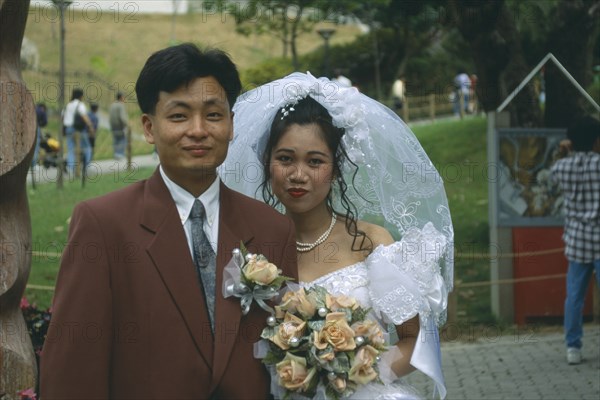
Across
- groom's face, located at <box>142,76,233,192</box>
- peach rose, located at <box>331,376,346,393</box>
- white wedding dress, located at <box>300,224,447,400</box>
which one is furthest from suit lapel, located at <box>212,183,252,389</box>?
white wedding dress, located at <box>300,224,447,400</box>

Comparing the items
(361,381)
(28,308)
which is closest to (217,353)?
(361,381)

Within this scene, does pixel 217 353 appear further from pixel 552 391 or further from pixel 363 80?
pixel 363 80

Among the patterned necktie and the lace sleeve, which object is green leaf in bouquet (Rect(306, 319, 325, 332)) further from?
the lace sleeve

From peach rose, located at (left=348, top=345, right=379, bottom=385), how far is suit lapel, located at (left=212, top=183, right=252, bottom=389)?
55 centimetres

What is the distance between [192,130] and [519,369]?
6.71 metres

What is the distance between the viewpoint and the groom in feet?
11.4

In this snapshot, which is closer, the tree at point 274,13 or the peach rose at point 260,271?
the peach rose at point 260,271

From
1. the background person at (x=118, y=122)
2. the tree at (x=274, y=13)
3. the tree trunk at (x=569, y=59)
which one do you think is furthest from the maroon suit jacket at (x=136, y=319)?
the tree at (x=274, y=13)

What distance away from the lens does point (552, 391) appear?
8.76 meters

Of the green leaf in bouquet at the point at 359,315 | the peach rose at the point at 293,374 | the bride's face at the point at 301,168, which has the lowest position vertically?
the peach rose at the point at 293,374

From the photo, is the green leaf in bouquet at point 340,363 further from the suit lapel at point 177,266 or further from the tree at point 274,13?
the tree at point 274,13

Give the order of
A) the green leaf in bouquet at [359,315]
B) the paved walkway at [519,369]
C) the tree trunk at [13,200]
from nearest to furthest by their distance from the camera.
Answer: the green leaf in bouquet at [359,315], the tree trunk at [13,200], the paved walkway at [519,369]

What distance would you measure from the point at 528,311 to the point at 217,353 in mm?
8292

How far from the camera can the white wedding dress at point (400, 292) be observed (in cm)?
462
